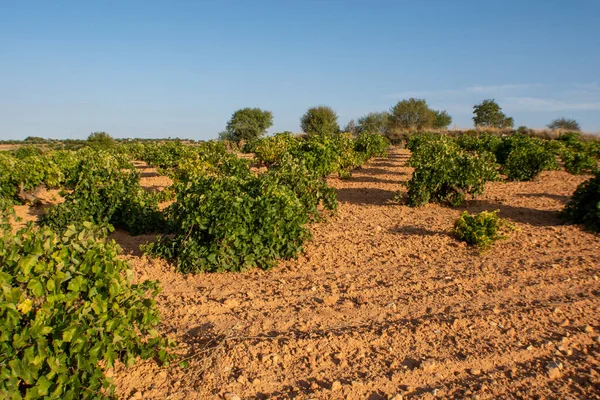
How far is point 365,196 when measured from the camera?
445 inches

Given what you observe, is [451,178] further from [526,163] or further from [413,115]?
[413,115]

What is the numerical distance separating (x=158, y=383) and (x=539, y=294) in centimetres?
378

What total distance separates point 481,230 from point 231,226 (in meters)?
3.52

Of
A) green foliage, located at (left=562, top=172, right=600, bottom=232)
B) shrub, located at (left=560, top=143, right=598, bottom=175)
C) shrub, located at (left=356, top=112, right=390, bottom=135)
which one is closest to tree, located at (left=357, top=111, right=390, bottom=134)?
shrub, located at (left=356, top=112, right=390, bottom=135)

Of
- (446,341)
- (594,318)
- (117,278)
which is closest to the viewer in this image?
(117,278)

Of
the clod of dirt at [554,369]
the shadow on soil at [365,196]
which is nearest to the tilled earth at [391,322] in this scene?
the clod of dirt at [554,369]

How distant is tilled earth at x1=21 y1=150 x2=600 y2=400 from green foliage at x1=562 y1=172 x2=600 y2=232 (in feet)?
1.28

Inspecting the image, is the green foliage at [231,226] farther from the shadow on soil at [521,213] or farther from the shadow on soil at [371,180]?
the shadow on soil at [371,180]

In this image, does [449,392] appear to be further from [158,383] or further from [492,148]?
[492,148]

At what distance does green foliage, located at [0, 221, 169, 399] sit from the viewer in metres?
2.50

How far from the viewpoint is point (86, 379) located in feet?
9.18

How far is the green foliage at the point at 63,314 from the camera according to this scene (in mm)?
2496

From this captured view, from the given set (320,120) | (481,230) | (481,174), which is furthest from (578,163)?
(320,120)

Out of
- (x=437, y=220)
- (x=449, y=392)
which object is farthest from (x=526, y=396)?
(x=437, y=220)
